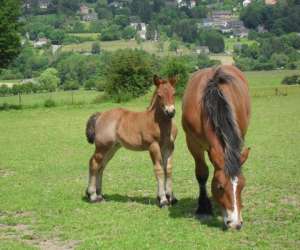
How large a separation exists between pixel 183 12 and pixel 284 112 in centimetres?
15381

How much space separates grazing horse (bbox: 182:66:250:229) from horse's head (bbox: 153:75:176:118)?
0.26 metres

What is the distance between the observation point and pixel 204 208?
9.57 m

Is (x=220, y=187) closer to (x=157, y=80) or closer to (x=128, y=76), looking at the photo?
(x=157, y=80)

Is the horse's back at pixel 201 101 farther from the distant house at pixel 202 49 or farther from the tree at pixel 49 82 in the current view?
the distant house at pixel 202 49

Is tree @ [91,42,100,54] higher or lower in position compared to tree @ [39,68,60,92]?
higher

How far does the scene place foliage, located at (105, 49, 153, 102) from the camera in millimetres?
45656

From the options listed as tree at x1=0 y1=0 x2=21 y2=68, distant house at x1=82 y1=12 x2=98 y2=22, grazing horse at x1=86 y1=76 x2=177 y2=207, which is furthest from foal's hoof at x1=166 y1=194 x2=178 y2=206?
distant house at x1=82 y1=12 x2=98 y2=22

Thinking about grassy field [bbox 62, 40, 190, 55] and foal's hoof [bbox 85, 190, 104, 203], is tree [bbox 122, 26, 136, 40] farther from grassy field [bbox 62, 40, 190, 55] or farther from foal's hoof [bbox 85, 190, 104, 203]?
foal's hoof [bbox 85, 190, 104, 203]

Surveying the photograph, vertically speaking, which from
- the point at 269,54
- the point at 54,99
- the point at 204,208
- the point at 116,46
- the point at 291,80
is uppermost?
the point at 204,208

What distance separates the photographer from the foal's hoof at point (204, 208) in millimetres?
9539

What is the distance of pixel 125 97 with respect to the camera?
43.6m

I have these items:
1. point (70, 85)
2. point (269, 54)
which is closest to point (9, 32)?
point (70, 85)

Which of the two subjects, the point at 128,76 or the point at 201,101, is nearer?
the point at 201,101

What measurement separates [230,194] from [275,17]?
14522 centimetres
